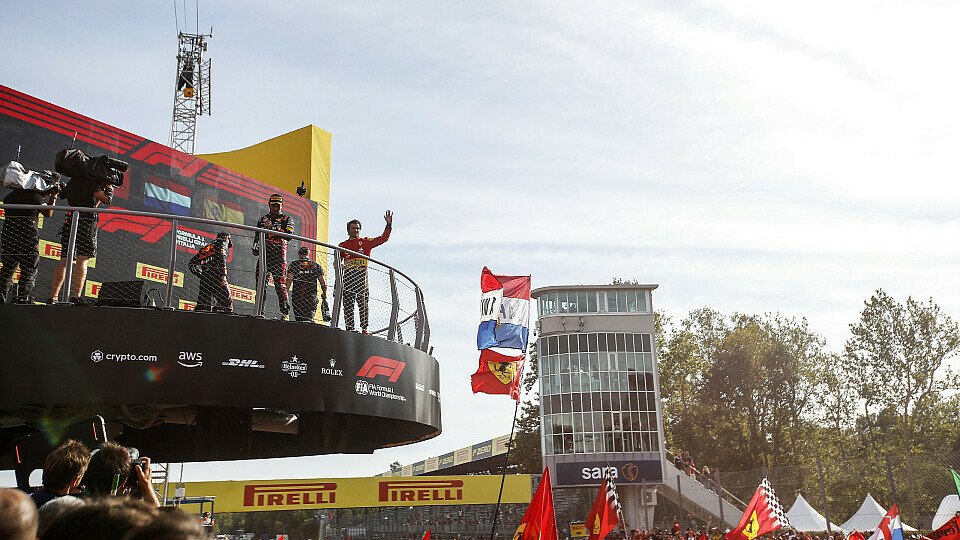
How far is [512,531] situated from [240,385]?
3431cm

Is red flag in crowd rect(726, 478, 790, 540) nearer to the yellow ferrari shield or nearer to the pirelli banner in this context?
the yellow ferrari shield

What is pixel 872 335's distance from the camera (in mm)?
54688

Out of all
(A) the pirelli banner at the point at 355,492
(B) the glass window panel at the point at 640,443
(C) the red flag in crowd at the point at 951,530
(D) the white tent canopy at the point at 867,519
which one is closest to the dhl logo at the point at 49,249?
(C) the red flag in crowd at the point at 951,530

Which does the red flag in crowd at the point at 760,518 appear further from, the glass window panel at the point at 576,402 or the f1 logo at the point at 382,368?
the glass window panel at the point at 576,402

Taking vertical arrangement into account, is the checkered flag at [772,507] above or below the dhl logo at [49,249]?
below

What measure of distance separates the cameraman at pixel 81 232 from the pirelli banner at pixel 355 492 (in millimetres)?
26138

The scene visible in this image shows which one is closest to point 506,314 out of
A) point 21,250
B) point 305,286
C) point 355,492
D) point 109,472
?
point 305,286

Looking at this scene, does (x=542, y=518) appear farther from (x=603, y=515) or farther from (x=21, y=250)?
(x=21, y=250)

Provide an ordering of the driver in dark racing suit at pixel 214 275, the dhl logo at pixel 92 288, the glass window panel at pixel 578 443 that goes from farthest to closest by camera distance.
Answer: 1. the glass window panel at pixel 578 443
2. the dhl logo at pixel 92 288
3. the driver in dark racing suit at pixel 214 275

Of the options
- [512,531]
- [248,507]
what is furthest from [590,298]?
[248,507]

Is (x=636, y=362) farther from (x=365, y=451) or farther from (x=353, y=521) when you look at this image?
(x=365, y=451)

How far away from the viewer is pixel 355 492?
3744 cm

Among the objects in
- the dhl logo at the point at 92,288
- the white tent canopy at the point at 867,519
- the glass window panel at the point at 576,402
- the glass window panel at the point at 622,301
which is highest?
the glass window panel at the point at 622,301

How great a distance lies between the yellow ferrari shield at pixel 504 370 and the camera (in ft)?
61.4
